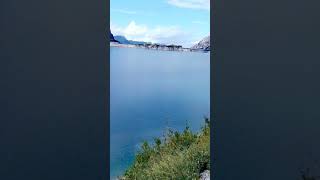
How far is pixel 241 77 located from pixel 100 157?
3.57 ft

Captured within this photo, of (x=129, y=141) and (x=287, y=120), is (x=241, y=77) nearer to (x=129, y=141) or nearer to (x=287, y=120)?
(x=287, y=120)

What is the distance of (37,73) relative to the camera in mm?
3344

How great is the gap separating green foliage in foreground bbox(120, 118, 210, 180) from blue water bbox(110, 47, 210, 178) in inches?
10.9

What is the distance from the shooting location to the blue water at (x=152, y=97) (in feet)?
29.8

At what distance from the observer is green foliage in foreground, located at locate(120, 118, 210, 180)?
6.05 meters

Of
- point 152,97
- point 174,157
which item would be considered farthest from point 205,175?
point 152,97

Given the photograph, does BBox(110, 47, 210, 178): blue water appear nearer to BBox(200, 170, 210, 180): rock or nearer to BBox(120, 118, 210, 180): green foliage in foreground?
BBox(120, 118, 210, 180): green foliage in foreground

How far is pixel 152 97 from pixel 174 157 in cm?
717

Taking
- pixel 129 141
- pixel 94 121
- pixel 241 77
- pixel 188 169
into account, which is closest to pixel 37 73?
pixel 94 121

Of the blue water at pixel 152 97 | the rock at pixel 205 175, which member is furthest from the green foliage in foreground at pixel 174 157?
the blue water at pixel 152 97

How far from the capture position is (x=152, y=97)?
45.1 ft

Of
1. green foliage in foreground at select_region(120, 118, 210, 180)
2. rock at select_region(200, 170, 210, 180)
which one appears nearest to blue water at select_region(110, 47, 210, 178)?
green foliage in foreground at select_region(120, 118, 210, 180)

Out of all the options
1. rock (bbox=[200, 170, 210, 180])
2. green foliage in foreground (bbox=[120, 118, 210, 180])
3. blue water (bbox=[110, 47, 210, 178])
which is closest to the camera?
rock (bbox=[200, 170, 210, 180])

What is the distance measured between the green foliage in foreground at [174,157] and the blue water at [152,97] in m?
0.28
